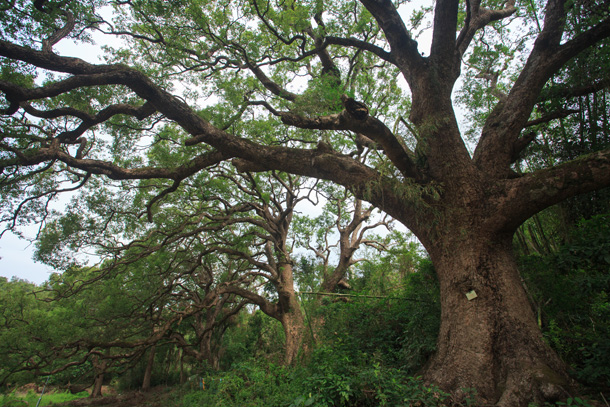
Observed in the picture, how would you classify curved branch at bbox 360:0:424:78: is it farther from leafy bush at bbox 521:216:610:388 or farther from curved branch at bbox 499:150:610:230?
leafy bush at bbox 521:216:610:388

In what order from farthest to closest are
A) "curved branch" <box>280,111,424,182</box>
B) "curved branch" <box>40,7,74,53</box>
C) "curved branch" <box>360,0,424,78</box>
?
"curved branch" <box>360,0,424,78</box>, "curved branch" <box>40,7,74,53</box>, "curved branch" <box>280,111,424,182</box>

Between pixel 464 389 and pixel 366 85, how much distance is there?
26.3 ft

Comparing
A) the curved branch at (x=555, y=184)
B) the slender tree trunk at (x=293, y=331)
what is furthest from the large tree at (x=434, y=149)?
the slender tree trunk at (x=293, y=331)

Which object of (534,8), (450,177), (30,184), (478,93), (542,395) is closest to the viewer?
(542,395)

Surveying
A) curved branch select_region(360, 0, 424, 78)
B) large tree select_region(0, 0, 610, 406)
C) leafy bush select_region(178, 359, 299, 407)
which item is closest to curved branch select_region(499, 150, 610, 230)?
large tree select_region(0, 0, 610, 406)

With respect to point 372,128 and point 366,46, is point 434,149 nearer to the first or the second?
point 372,128

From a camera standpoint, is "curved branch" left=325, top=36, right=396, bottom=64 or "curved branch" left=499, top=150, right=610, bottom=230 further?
"curved branch" left=325, top=36, right=396, bottom=64

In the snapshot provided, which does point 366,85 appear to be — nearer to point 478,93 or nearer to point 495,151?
point 478,93

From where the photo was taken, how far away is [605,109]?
4.12 metres

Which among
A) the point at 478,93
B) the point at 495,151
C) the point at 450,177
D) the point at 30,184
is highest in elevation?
the point at 478,93

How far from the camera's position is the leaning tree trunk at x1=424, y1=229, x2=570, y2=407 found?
274 centimetres

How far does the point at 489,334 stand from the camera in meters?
3.12

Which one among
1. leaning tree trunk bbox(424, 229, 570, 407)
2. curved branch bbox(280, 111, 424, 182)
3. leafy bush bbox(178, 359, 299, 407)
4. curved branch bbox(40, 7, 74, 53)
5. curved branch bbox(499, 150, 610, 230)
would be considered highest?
curved branch bbox(40, 7, 74, 53)

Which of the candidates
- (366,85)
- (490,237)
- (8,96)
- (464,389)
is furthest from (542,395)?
(366,85)
